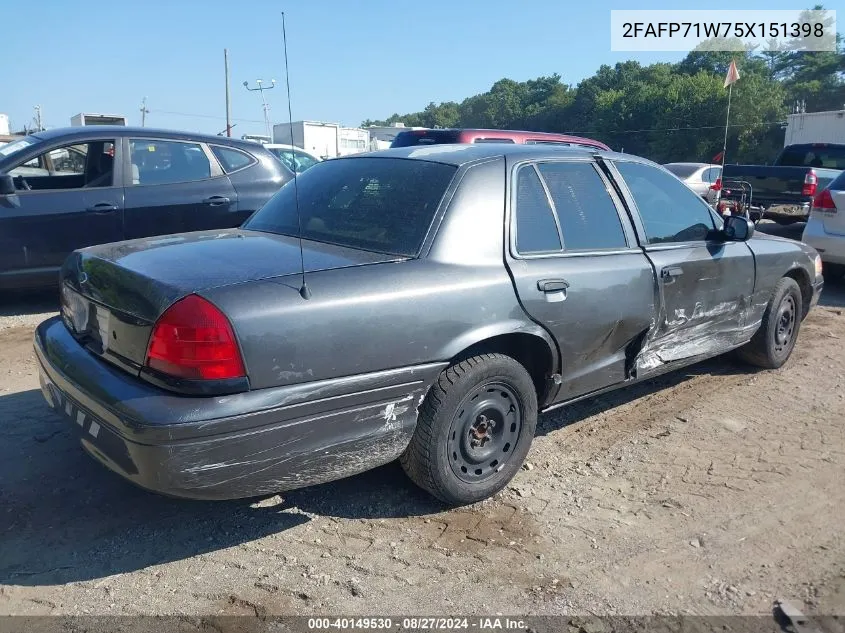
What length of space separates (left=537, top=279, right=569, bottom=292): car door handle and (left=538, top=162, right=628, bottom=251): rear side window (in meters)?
0.24

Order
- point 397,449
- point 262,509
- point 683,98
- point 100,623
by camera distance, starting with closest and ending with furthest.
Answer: point 100,623
point 397,449
point 262,509
point 683,98

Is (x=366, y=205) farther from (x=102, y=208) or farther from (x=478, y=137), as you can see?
(x=478, y=137)

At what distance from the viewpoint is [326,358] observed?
2.67 m

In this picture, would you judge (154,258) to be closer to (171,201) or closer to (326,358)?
(326,358)

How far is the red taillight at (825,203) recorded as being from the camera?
797 cm

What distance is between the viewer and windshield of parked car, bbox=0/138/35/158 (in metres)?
6.16

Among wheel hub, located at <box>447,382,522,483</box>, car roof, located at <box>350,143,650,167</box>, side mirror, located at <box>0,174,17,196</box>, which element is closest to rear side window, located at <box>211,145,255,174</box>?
side mirror, located at <box>0,174,17,196</box>

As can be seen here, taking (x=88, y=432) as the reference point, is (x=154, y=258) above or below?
Result: above

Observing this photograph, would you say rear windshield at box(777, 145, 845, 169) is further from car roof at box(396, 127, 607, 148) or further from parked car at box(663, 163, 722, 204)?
car roof at box(396, 127, 607, 148)

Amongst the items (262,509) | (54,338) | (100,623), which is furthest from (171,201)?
(100,623)

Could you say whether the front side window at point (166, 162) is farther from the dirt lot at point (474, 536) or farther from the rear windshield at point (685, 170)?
the rear windshield at point (685, 170)

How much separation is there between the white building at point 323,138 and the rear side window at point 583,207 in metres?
25.9

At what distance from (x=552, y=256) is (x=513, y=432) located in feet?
2.88

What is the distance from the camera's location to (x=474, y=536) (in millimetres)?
3074
